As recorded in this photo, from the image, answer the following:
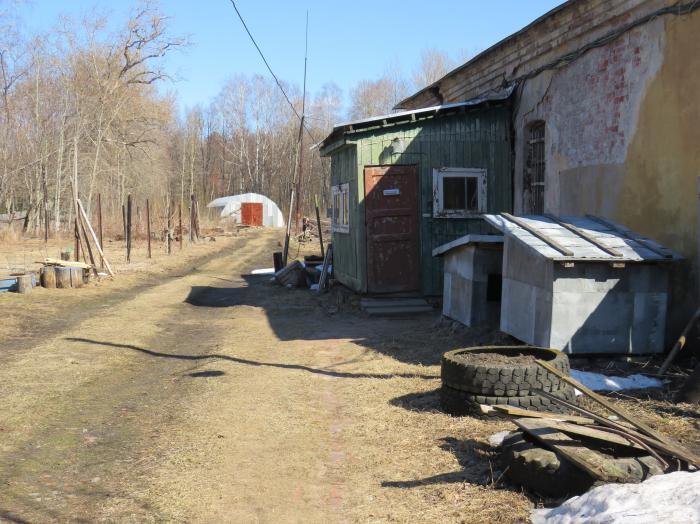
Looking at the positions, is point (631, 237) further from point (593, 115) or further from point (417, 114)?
point (417, 114)

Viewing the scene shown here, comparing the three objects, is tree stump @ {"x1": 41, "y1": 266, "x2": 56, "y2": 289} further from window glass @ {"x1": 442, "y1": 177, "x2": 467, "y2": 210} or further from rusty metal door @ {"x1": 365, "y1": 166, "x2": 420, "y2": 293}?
window glass @ {"x1": 442, "y1": 177, "x2": 467, "y2": 210}

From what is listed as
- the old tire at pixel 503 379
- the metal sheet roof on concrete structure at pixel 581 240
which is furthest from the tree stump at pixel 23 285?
the old tire at pixel 503 379

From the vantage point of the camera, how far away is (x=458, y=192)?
1305 centimetres

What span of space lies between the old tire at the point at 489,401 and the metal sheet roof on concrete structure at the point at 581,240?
5.74ft

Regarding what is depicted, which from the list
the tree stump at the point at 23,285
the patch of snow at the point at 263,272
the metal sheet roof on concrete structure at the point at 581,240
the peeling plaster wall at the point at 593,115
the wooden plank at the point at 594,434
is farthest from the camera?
the patch of snow at the point at 263,272

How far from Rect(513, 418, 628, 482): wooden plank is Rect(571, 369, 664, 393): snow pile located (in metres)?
2.43

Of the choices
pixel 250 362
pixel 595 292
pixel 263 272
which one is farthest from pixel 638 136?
pixel 263 272

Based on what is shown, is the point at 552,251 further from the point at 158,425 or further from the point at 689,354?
the point at 158,425

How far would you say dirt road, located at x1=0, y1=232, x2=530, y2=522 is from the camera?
4270 mm

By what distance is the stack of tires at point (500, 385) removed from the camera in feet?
18.9

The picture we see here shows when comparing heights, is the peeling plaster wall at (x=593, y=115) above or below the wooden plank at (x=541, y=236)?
above

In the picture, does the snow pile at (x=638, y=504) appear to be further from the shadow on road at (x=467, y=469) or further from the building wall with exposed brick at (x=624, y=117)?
the building wall with exposed brick at (x=624, y=117)

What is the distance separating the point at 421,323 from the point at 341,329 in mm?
1362

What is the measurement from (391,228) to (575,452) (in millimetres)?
8955
